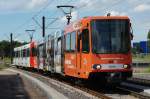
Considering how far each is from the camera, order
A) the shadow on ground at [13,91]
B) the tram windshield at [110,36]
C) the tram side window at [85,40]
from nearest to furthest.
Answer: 1. the shadow on ground at [13,91]
2. the tram windshield at [110,36]
3. the tram side window at [85,40]

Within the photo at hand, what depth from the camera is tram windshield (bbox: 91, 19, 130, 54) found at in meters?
23.7

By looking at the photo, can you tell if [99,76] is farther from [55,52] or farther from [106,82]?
[55,52]

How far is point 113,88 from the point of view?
26406 mm

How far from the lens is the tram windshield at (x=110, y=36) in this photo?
933 inches

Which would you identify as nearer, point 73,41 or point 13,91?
point 13,91

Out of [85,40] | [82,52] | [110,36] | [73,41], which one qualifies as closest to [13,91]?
[73,41]

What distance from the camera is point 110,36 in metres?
23.8

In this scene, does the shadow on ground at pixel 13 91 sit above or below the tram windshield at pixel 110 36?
below

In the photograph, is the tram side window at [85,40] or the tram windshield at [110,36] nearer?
the tram windshield at [110,36]

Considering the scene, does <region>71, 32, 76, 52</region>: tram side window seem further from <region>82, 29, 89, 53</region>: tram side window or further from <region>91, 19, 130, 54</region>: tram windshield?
<region>91, 19, 130, 54</region>: tram windshield

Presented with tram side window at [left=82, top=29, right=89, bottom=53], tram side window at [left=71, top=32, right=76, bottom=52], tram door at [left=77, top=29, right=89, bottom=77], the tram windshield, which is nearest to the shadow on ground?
tram door at [left=77, top=29, right=89, bottom=77]

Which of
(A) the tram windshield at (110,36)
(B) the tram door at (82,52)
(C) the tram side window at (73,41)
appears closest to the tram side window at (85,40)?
(B) the tram door at (82,52)

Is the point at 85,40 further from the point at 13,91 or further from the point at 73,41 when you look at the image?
the point at 13,91

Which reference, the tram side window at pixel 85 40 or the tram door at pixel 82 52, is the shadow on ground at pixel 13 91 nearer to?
the tram door at pixel 82 52
